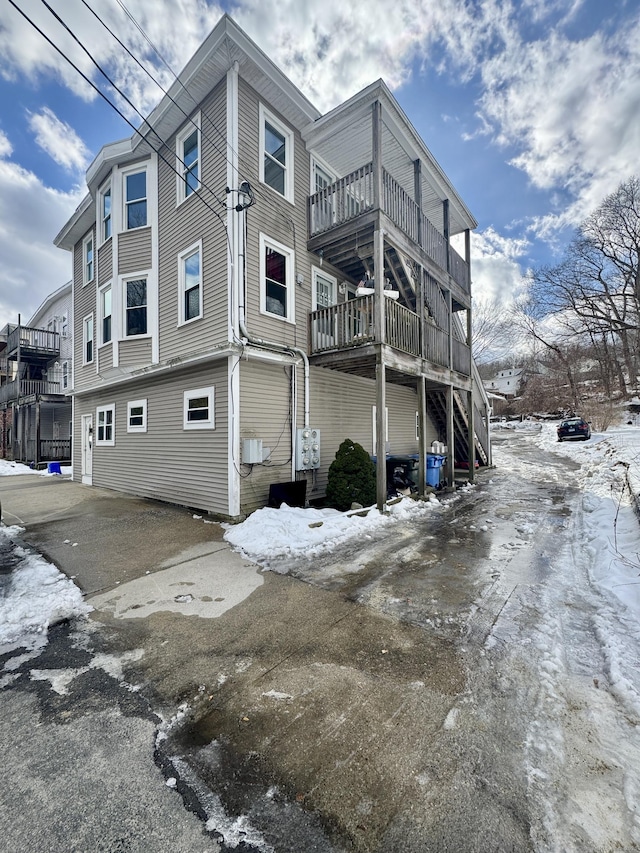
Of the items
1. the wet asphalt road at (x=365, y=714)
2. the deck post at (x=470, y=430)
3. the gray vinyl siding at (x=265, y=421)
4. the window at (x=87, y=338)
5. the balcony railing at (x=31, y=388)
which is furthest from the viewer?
the balcony railing at (x=31, y=388)

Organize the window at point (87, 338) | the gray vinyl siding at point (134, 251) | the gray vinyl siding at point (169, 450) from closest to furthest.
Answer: the gray vinyl siding at point (169, 450), the gray vinyl siding at point (134, 251), the window at point (87, 338)

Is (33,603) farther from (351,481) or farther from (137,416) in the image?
(137,416)

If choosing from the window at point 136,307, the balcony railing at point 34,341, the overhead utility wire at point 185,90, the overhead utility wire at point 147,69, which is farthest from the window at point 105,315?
the balcony railing at point 34,341

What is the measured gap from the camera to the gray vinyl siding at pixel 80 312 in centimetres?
1174

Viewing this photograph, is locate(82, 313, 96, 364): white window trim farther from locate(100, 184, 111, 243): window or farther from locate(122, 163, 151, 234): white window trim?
locate(122, 163, 151, 234): white window trim

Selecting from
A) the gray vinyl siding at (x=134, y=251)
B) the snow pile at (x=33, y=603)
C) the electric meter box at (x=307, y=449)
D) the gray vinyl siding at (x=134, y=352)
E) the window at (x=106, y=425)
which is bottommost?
the snow pile at (x=33, y=603)

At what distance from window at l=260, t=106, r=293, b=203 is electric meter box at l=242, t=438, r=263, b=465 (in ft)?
18.7

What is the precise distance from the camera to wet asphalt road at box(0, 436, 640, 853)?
1579 mm

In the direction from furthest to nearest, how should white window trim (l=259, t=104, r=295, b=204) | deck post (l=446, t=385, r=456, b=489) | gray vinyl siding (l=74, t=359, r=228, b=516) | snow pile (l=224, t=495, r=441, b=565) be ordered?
deck post (l=446, t=385, r=456, b=489)
white window trim (l=259, t=104, r=295, b=204)
gray vinyl siding (l=74, t=359, r=228, b=516)
snow pile (l=224, t=495, r=441, b=565)

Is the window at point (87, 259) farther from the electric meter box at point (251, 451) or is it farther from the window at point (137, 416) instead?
the electric meter box at point (251, 451)

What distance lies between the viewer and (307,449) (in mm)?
8188

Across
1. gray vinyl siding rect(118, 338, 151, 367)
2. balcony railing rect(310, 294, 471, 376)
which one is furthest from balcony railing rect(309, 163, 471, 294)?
gray vinyl siding rect(118, 338, 151, 367)

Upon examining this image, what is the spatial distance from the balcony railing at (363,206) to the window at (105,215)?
619cm

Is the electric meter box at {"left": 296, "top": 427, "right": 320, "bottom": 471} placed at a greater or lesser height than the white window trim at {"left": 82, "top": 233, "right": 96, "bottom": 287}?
lesser
